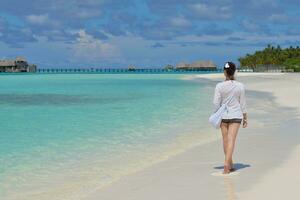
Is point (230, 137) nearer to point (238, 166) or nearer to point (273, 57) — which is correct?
point (238, 166)

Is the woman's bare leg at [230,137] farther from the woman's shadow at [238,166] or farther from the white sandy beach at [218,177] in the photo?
the woman's shadow at [238,166]

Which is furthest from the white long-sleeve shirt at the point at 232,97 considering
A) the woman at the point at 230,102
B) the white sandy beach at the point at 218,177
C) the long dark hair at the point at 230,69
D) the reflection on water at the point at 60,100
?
the reflection on water at the point at 60,100

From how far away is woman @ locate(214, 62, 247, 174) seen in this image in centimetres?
829

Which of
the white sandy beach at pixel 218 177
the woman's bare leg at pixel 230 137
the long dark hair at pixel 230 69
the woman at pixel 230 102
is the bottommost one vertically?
the white sandy beach at pixel 218 177

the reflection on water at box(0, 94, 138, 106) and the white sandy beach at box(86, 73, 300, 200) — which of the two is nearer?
the white sandy beach at box(86, 73, 300, 200)

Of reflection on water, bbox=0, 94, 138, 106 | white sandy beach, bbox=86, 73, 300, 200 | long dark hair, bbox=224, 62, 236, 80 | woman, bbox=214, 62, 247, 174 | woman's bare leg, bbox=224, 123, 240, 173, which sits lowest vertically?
reflection on water, bbox=0, 94, 138, 106

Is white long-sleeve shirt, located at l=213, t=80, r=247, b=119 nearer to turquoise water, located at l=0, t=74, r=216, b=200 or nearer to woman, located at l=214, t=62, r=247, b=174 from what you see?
woman, located at l=214, t=62, r=247, b=174

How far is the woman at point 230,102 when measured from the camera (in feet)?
27.2

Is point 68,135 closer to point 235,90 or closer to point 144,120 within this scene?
point 144,120

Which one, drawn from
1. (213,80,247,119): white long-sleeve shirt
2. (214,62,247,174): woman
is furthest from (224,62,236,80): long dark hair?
(213,80,247,119): white long-sleeve shirt

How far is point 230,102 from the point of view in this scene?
27.5ft

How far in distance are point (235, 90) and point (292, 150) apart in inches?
127

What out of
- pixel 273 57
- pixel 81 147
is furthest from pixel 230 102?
pixel 273 57

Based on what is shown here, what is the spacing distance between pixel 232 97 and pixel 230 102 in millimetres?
92
